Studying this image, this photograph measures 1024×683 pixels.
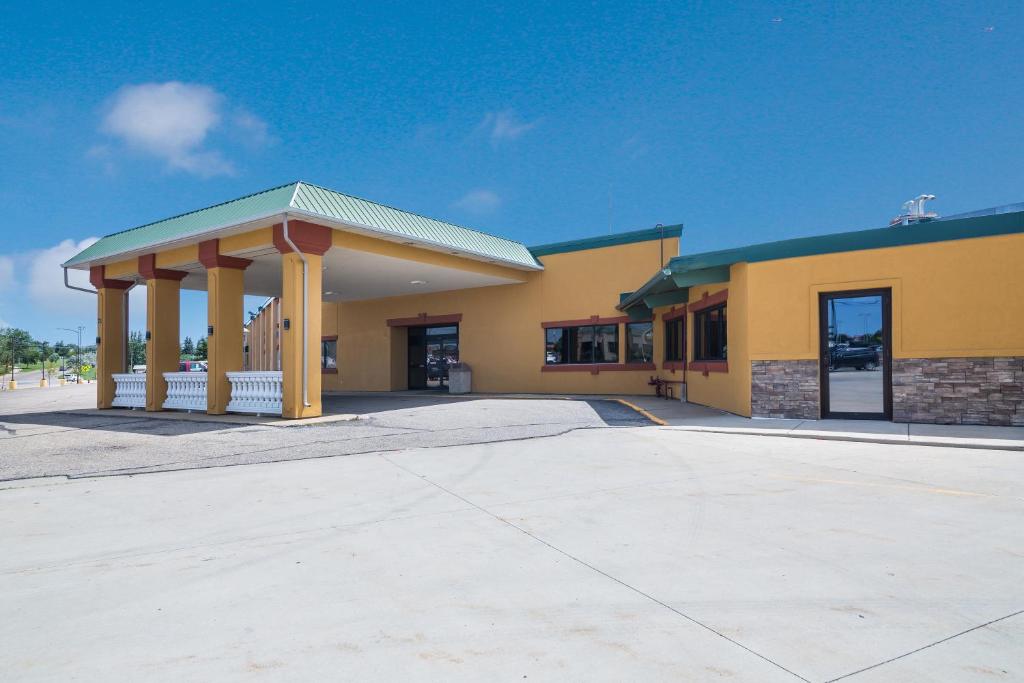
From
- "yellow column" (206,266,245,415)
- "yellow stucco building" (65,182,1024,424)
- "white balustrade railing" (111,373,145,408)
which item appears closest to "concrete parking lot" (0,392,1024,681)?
"yellow stucco building" (65,182,1024,424)

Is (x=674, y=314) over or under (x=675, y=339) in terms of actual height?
over

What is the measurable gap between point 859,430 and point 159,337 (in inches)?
694

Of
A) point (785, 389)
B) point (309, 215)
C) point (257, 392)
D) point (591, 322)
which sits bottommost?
point (257, 392)

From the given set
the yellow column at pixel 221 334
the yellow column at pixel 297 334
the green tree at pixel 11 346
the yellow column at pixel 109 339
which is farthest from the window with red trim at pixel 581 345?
the green tree at pixel 11 346

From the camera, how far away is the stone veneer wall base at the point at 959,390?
11.6m

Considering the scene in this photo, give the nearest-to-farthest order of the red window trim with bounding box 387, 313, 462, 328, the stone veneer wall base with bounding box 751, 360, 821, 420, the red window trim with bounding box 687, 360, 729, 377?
the stone veneer wall base with bounding box 751, 360, 821, 420
the red window trim with bounding box 687, 360, 729, 377
the red window trim with bounding box 387, 313, 462, 328

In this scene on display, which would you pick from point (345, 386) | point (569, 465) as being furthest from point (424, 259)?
point (345, 386)

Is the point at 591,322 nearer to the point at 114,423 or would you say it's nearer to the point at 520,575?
the point at 114,423

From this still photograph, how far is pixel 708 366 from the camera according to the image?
16.3m

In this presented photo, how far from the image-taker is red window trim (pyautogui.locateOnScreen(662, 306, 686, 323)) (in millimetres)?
18411

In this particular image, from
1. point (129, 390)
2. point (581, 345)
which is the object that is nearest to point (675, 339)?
point (581, 345)

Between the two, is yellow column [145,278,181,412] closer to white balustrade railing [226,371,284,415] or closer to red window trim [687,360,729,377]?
white balustrade railing [226,371,284,415]

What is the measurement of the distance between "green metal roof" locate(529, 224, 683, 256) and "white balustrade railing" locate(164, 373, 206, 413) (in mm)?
12130

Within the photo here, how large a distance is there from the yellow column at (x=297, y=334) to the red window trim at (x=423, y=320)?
11.0 meters
